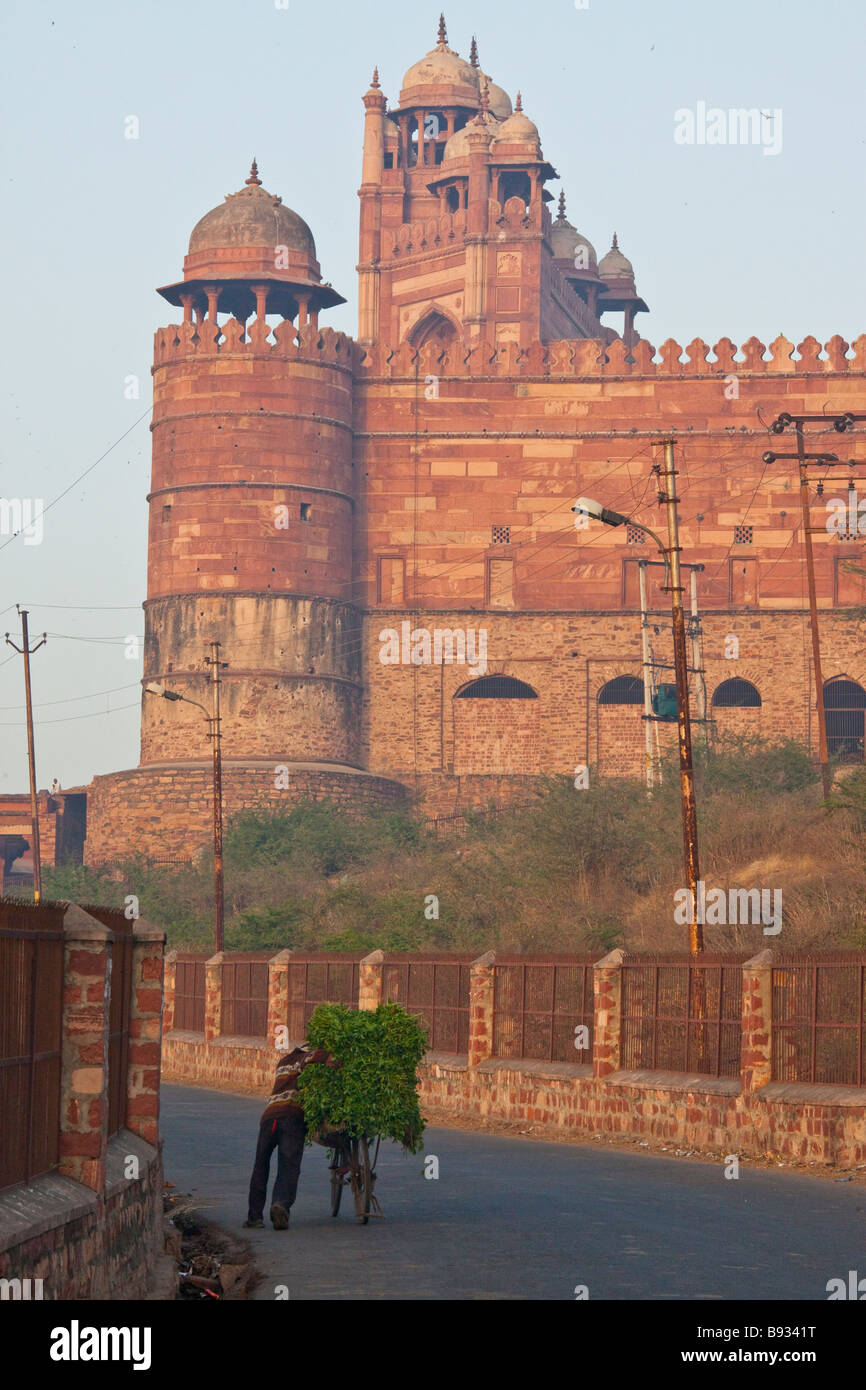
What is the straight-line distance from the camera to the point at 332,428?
52906mm

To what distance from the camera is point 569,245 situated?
7856cm

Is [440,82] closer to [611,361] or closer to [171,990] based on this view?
[611,361]

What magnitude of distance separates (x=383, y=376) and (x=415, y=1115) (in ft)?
139

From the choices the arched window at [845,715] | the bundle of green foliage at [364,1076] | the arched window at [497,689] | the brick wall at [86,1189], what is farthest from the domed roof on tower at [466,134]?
the brick wall at [86,1189]

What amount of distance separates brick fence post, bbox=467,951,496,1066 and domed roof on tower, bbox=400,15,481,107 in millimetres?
60154

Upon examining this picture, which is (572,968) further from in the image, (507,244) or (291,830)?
(507,244)

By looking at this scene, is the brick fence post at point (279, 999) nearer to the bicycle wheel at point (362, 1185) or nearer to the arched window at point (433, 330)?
the bicycle wheel at point (362, 1185)

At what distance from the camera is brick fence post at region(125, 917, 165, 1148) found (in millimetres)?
12250

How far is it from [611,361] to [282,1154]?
141ft

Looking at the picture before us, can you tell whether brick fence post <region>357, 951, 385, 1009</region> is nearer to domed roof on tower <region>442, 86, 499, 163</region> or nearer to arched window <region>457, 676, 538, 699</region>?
arched window <region>457, 676, 538, 699</region>

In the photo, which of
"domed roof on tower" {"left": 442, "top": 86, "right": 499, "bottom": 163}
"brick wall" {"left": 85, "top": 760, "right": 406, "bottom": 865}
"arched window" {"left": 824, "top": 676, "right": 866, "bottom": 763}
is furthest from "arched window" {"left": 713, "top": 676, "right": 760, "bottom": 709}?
"domed roof on tower" {"left": 442, "top": 86, "right": 499, "bottom": 163}

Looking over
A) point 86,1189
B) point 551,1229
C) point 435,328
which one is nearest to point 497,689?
point 435,328

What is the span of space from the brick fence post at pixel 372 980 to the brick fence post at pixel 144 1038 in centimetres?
1385
